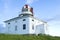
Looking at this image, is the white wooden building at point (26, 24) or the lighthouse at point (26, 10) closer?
the white wooden building at point (26, 24)

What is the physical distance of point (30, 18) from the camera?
1390 inches

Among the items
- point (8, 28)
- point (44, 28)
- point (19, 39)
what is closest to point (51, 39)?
point (19, 39)

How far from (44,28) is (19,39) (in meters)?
16.0

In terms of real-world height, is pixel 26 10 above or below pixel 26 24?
above

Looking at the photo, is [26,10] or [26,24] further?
[26,10]

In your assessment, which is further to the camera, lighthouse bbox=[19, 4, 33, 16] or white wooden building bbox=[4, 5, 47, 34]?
lighthouse bbox=[19, 4, 33, 16]

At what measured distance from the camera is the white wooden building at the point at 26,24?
35.2m

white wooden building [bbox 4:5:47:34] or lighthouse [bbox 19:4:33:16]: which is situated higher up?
lighthouse [bbox 19:4:33:16]

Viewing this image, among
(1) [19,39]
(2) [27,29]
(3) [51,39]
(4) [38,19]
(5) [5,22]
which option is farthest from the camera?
(5) [5,22]

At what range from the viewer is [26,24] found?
35.3m

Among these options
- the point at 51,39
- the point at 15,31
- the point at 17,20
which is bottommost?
the point at 51,39

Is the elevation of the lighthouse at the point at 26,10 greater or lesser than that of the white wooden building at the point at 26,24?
greater

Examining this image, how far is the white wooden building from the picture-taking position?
3516 cm

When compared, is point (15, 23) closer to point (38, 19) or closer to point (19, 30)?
point (19, 30)
